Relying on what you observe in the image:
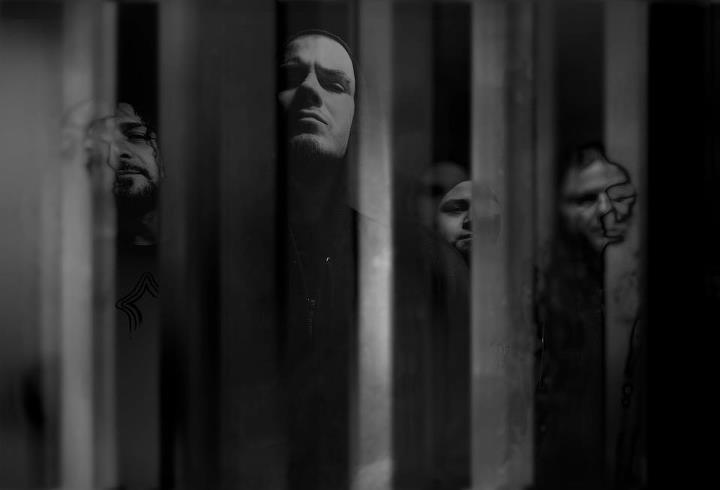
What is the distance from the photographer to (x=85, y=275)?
58.2 inches

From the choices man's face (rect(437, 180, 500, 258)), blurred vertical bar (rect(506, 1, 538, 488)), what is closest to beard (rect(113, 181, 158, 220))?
man's face (rect(437, 180, 500, 258))

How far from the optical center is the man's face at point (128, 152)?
1.48 meters

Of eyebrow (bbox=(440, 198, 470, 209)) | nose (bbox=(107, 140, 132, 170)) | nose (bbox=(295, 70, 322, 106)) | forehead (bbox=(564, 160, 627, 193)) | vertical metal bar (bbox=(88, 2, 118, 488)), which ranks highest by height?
nose (bbox=(295, 70, 322, 106))

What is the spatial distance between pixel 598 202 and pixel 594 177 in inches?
2.5

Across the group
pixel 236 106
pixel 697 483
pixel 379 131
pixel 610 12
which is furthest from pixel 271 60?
pixel 697 483

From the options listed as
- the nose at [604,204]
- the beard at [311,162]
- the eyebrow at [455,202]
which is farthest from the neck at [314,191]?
the nose at [604,204]

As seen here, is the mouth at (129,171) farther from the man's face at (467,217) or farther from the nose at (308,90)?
the man's face at (467,217)

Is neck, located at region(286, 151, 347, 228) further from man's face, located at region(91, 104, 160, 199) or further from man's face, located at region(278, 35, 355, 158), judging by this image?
man's face, located at region(91, 104, 160, 199)

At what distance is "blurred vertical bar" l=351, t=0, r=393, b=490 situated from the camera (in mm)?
1515

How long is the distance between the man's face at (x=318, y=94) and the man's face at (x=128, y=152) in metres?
0.33

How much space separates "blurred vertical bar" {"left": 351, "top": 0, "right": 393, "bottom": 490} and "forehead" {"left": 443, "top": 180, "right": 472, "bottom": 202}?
0.15 metres

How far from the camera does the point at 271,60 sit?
1509mm

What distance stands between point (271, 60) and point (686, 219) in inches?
43.1

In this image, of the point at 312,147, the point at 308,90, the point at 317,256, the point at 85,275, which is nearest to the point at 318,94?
the point at 308,90
